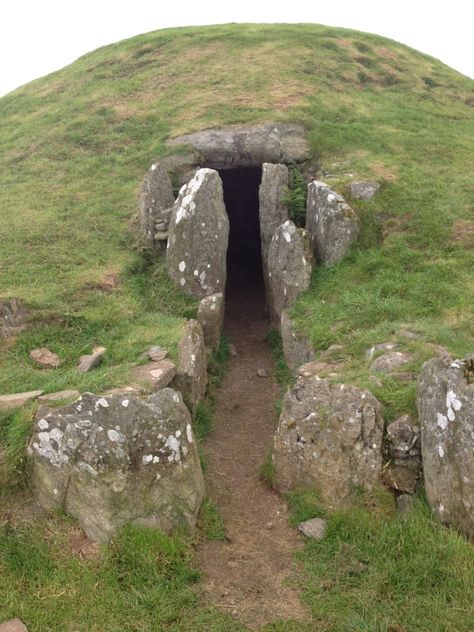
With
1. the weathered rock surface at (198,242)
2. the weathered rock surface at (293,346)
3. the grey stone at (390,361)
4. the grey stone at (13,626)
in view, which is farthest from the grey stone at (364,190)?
the grey stone at (13,626)

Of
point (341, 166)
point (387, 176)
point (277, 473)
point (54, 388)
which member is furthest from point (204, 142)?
point (277, 473)

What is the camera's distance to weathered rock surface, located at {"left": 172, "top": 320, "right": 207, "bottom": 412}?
11.2 metres

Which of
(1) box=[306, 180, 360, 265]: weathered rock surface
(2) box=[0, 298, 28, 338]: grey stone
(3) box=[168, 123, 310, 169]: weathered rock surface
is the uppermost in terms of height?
(3) box=[168, 123, 310, 169]: weathered rock surface

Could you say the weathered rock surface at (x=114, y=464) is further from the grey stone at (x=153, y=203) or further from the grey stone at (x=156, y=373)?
the grey stone at (x=153, y=203)

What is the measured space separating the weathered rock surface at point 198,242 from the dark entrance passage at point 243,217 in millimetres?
5379

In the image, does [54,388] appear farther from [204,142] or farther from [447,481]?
[204,142]

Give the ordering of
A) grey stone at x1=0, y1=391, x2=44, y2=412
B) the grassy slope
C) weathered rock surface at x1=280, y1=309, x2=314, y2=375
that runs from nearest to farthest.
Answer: the grassy slope, grey stone at x1=0, y1=391, x2=44, y2=412, weathered rock surface at x1=280, y1=309, x2=314, y2=375

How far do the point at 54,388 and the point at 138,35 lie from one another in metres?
25.3

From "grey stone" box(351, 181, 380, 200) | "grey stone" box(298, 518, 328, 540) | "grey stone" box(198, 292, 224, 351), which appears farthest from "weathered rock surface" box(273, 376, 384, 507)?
"grey stone" box(351, 181, 380, 200)

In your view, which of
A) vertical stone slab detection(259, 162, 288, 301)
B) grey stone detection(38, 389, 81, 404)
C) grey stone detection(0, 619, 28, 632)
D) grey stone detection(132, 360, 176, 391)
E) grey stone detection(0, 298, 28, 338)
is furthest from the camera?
vertical stone slab detection(259, 162, 288, 301)

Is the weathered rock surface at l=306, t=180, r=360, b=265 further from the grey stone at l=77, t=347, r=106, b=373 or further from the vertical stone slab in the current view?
the grey stone at l=77, t=347, r=106, b=373

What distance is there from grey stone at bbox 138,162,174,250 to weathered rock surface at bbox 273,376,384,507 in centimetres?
826

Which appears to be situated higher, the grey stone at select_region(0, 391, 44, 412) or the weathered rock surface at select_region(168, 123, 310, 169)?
the weathered rock surface at select_region(168, 123, 310, 169)

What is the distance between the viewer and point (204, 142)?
19109mm
